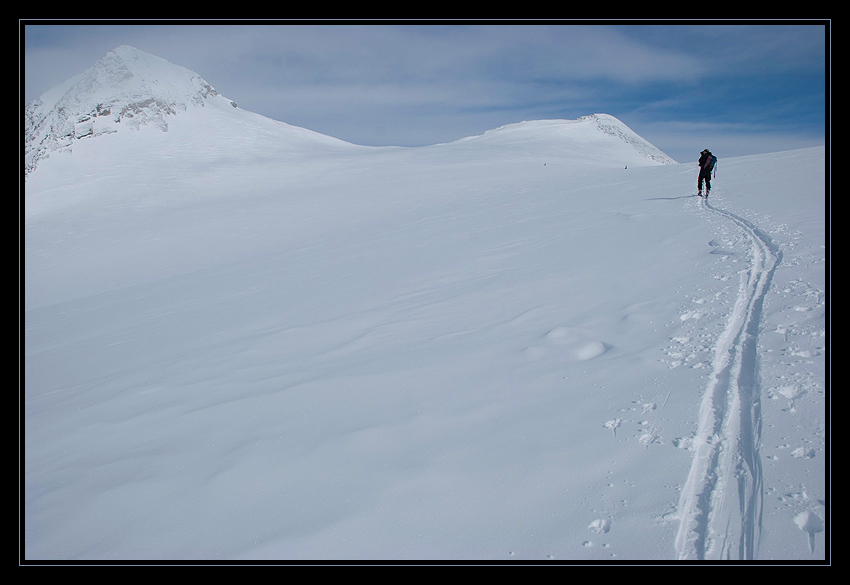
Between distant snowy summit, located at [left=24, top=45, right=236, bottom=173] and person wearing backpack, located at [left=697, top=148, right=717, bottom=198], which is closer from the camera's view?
person wearing backpack, located at [left=697, top=148, right=717, bottom=198]

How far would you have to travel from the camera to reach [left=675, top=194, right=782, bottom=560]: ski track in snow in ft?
7.11

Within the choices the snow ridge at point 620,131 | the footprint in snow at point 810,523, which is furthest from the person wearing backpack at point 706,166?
the snow ridge at point 620,131

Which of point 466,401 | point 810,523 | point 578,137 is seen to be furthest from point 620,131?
point 810,523

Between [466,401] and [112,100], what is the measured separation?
1929 inches

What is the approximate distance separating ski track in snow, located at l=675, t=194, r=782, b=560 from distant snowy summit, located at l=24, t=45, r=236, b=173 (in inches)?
1580

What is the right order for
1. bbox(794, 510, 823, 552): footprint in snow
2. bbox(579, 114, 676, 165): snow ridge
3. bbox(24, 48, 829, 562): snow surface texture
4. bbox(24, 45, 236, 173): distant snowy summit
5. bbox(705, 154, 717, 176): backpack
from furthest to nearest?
bbox(579, 114, 676, 165): snow ridge
bbox(24, 45, 236, 173): distant snowy summit
bbox(705, 154, 717, 176): backpack
bbox(24, 48, 829, 562): snow surface texture
bbox(794, 510, 823, 552): footprint in snow

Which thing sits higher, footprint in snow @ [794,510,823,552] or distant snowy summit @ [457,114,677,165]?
distant snowy summit @ [457,114,677,165]

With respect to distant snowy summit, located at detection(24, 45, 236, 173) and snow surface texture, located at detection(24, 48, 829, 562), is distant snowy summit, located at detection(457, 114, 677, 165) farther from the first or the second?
snow surface texture, located at detection(24, 48, 829, 562)

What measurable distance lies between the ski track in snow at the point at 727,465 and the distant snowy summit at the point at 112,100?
40139 mm

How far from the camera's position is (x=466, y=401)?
12.0 ft

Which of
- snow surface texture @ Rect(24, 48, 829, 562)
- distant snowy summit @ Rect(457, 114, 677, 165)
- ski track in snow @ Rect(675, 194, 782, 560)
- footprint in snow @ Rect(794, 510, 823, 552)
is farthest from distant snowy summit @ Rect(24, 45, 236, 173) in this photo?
footprint in snow @ Rect(794, 510, 823, 552)

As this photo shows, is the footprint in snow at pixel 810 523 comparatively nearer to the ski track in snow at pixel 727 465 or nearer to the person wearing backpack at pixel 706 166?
the ski track in snow at pixel 727 465

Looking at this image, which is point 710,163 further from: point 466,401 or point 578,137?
point 578,137
